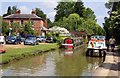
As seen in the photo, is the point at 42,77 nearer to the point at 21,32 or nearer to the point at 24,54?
the point at 24,54

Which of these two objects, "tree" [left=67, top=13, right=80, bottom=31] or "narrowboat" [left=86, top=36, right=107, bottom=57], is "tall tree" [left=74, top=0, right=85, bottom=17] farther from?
"narrowboat" [left=86, top=36, right=107, bottom=57]

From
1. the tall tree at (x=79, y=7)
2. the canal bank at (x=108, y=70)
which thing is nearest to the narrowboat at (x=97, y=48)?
the canal bank at (x=108, y=70)

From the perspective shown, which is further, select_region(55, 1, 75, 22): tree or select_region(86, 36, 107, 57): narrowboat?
select_region(55, 1, 75, 22): tree

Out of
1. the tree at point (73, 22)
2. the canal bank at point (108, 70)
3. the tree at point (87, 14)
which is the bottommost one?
the canal bank at point (108, 70)

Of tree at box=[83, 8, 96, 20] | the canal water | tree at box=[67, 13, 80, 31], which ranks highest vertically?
tree at box=[83, 8, 96, 20]

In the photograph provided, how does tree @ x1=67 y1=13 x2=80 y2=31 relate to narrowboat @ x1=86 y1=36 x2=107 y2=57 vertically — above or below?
above

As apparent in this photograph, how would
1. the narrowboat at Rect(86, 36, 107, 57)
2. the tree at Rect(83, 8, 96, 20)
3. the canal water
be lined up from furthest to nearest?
1. the tree at Rect(83, 8, 96, 20)
2. the narrowboat at Rect(86, 36, 107, 57)
3. the canal water

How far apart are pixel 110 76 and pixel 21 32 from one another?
59.0m

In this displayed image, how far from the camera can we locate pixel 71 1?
126 m

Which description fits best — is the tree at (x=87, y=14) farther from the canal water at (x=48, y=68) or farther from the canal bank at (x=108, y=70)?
the canal bank at (x=108, y=70)

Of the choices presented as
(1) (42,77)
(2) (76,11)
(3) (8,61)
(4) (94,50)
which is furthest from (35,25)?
(1) (42,77)

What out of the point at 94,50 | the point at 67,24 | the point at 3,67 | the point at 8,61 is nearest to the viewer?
the point at 3,67

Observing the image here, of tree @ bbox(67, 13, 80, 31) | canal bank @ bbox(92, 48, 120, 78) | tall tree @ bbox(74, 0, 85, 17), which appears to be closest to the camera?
canal bank @ bbox(92, 48, 120, 78)

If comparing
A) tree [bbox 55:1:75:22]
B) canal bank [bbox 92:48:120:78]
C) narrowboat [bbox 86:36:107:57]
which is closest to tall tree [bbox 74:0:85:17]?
tree [bbox 55:1:75:22]
